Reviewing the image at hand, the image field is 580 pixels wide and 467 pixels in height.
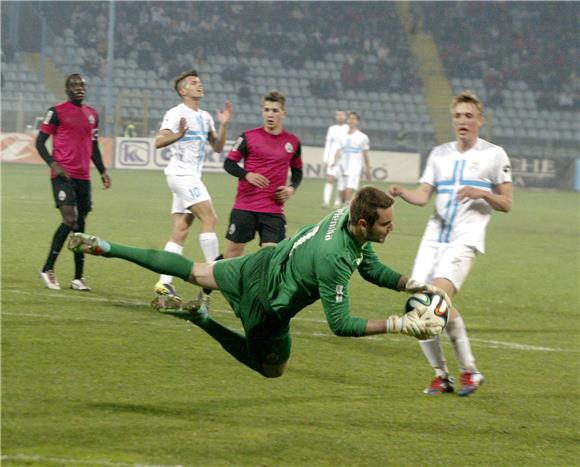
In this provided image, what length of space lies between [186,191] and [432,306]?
550 cm

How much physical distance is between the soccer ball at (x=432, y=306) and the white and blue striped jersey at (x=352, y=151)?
1918 centimetres

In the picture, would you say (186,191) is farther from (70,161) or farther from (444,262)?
(444,262)

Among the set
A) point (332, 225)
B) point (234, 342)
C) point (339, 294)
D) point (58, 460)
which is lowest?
point (58, 460)

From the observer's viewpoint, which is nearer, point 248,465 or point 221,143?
point 248,465

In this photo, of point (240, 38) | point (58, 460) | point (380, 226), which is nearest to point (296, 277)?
point (380, 226)

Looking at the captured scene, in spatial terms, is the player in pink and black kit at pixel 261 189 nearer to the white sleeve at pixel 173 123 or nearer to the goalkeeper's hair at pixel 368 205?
the white sleeve at pixel 173 123

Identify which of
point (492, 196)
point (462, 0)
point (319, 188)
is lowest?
point (319, 188)

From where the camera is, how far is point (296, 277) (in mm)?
6234

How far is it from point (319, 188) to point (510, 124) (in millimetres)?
13782

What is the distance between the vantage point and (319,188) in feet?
112

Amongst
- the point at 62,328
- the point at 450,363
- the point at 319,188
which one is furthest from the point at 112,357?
the point at 319,188

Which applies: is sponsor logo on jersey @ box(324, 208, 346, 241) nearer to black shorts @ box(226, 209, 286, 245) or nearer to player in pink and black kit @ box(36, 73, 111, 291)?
black shorts @ box(226, 209, 286, 245)

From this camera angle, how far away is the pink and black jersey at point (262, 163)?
404 inches

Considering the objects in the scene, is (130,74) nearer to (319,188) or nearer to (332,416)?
(319,188)
